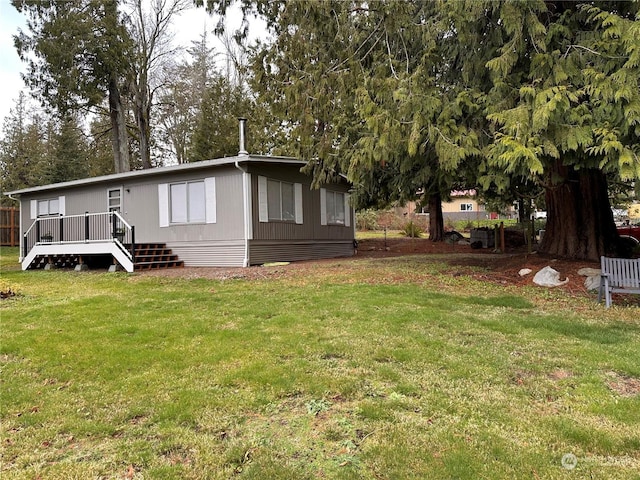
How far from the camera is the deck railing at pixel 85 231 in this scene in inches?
428

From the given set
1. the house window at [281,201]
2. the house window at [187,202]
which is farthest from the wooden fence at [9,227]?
the house window at [281,201]

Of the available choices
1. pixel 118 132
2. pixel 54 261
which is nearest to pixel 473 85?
pixel 54 261

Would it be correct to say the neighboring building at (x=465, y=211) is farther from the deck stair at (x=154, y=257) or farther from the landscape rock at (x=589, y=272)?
the landscape rock at (x=589, y=272)

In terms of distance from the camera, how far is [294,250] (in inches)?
487

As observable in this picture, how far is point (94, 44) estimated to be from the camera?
1694 centimetres

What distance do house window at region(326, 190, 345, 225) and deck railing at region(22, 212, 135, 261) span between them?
20.2 feet

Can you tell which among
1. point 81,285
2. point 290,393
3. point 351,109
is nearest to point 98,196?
point 81,285

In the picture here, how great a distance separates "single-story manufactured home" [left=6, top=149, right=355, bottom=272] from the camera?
35.7 feet

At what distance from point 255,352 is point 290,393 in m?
0.94

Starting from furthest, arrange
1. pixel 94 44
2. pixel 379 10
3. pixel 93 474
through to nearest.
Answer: pixel 94 44
pixel 379 10
pixel 93 474

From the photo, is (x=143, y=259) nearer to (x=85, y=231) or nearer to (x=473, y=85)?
(x=85, y=231)

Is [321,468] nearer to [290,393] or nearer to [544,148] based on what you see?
→ [290,393]

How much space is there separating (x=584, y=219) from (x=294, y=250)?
724cm

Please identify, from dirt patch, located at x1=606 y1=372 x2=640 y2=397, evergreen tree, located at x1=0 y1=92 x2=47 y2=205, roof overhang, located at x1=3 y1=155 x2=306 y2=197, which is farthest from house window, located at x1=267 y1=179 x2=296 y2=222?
evergreen tree, located at x1=0 y1=92 x2=47 y2=205
